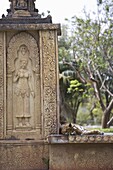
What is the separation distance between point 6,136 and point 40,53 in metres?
1.84

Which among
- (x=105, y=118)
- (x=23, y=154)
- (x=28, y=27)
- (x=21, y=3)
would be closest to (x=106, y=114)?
(x=105, y=118)

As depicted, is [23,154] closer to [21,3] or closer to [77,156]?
[77,156]

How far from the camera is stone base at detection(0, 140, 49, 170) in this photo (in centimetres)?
720

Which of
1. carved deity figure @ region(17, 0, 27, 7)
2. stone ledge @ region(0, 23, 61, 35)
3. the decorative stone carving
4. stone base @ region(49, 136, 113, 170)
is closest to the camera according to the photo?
stone base @ region(49, 136, 113, 170)

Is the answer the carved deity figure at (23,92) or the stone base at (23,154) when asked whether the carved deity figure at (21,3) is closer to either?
the carved deity figure at (23,92)

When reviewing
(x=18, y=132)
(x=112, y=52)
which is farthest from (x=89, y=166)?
(x=112, y=52)

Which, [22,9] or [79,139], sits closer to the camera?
[79,139]

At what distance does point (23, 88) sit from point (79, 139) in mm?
1677

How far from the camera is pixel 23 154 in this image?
23.7 feet

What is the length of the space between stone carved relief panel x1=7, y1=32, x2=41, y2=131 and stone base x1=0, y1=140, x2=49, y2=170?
12.5 inches

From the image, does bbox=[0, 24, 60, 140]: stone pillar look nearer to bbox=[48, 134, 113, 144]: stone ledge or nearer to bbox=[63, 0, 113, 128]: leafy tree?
bbox=[48, 134, 113, 144]: stone ledge

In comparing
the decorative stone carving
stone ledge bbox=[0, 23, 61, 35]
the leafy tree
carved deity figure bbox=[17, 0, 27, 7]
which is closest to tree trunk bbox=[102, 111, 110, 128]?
the leafy tree

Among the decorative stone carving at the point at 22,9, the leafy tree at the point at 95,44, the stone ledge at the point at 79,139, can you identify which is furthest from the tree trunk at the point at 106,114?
the stone ledge at the point at 79,139

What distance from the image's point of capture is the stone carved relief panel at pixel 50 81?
7254mm
